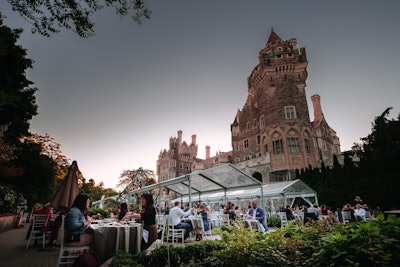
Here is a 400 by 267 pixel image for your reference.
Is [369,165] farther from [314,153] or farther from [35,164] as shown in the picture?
[35,164]

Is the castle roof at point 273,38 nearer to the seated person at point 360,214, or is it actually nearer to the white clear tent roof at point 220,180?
the white clear tent roof at point 220,180

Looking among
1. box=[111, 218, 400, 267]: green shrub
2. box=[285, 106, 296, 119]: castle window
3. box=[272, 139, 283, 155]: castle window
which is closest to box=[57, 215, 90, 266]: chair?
box=[111, 218, 400, 267]: green shrub

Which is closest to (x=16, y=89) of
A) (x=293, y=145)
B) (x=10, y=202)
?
(x=10, y=202)

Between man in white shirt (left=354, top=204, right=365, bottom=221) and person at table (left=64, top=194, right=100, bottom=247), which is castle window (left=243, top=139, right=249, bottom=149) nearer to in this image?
man in white shirt (left=354, top=204, right=365, bottom=221)

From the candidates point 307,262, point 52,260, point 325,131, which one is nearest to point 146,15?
point 307,262

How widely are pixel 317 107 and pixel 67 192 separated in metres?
36.1

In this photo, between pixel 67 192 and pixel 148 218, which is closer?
pixel 148 218

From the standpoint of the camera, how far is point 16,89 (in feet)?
44.9

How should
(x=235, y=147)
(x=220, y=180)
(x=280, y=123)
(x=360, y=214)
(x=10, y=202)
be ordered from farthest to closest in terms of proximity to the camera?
(x=235, y=147) < (x=280, y=123) < (x=220, y=180) < (x=10, y=202) < (x=360, y=214)

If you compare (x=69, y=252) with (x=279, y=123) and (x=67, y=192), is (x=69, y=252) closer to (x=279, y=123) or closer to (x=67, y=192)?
(x=67, y=192)

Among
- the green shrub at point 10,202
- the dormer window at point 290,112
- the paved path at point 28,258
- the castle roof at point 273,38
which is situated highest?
the castle roof at point 273,38

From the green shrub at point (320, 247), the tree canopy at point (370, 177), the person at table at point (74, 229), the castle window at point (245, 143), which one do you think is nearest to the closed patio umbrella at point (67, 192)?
the person at table at point (74, 229)

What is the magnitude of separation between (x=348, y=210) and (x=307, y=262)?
1241cm

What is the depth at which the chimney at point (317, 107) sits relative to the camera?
3324 cm
